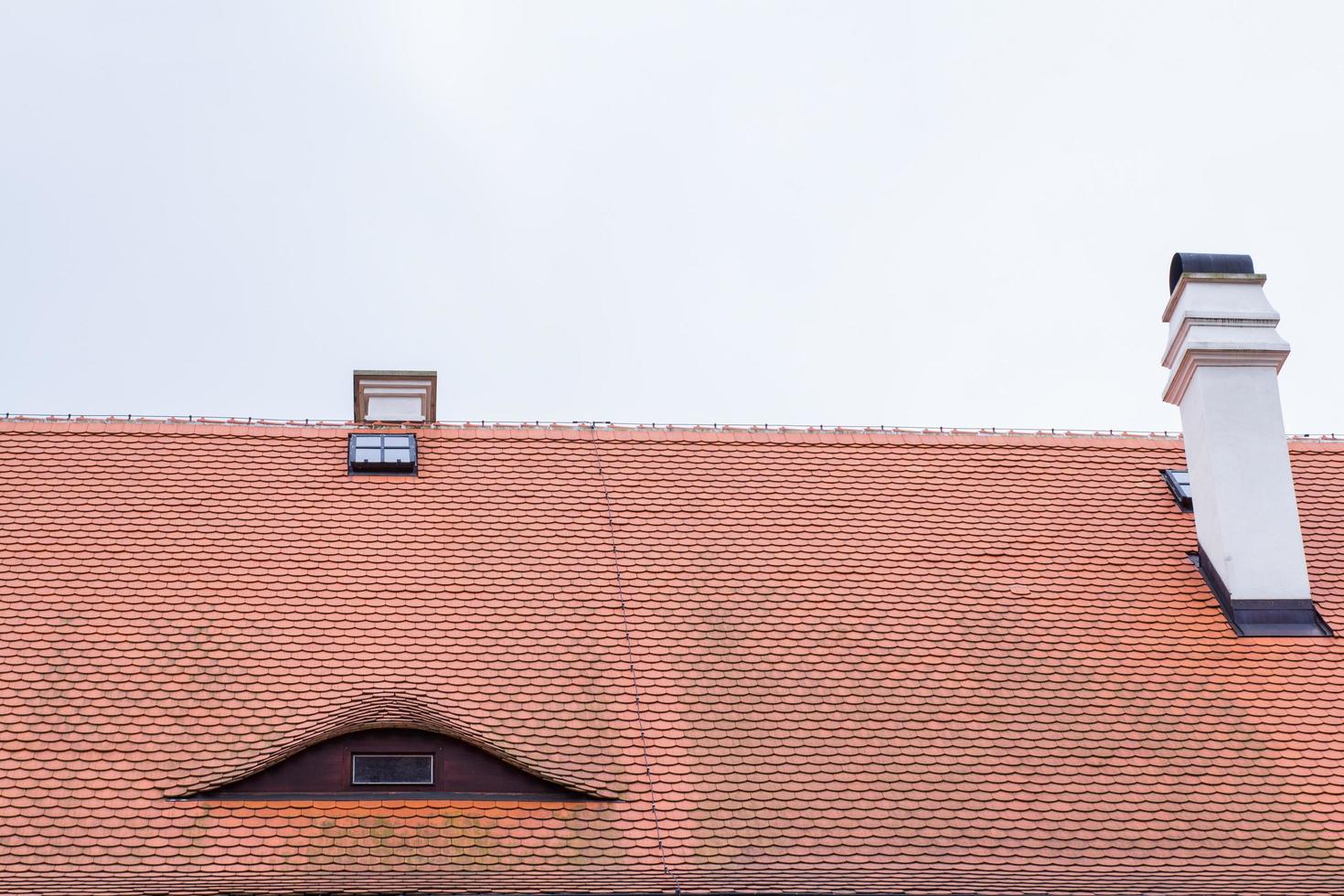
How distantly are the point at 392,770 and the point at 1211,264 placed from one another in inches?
333

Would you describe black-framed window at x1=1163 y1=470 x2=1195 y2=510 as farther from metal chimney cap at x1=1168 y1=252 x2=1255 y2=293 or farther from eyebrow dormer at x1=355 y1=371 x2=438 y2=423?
eyebrow dormer at x1=355 y1=371 x2=438 y2=423

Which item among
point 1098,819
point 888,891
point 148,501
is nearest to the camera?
point 888,891

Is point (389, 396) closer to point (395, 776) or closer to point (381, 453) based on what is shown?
point (381, 453)

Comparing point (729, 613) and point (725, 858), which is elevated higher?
point (729, 613)

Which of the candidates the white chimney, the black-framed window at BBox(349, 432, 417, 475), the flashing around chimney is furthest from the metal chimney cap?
the black-framed window at BBox(349, 432, 417, 475)

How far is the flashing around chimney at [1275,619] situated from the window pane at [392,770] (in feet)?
21.2

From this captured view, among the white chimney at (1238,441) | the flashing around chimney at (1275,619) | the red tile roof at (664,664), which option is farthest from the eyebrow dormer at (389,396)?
the flashing around chimney at (1275,619)

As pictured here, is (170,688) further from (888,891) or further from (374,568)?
(888,891)

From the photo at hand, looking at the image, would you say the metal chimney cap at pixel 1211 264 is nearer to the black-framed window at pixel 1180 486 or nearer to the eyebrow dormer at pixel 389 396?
the black-framed window at pixel 1180 486

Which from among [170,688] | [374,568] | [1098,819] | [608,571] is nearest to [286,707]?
[170,688]

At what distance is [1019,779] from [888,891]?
64.6 inches

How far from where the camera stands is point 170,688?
1438cm

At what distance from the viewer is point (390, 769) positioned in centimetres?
1368

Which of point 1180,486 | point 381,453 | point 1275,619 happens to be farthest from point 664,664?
point 1180,486
